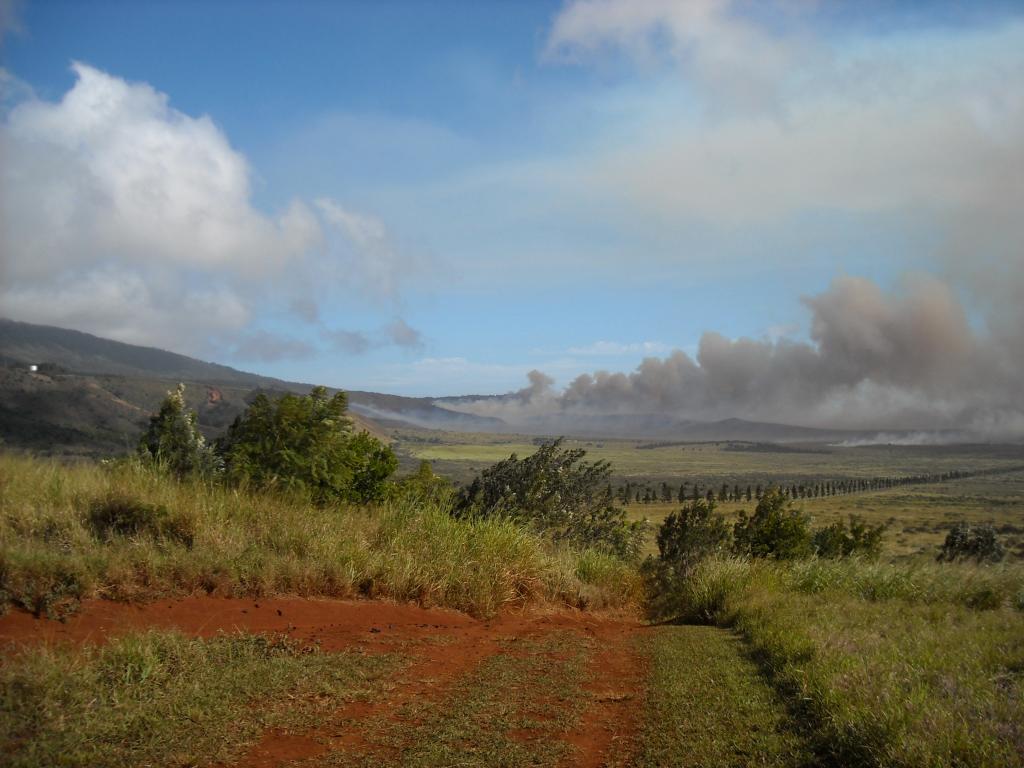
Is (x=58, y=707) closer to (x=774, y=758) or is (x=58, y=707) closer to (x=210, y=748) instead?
(x=210, y=748)

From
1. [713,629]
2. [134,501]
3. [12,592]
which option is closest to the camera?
[12,592]

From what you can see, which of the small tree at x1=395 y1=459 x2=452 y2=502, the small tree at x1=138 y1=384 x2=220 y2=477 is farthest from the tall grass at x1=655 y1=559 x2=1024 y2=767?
the small tree at x1=138 y1=384 x2=220 y2=477

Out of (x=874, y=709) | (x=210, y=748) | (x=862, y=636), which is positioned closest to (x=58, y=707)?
(x=210, y=748)

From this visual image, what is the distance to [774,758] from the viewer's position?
4660mm

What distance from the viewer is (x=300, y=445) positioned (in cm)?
A: 1427

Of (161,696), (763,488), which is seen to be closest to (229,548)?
(161,696)

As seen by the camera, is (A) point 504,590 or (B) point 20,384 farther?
(B) point 20,384

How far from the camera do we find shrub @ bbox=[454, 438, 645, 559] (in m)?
15.0

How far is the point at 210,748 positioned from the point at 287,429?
33.3 ft

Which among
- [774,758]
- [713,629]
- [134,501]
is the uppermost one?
[134,501]

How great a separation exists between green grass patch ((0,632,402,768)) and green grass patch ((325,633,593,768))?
625mm

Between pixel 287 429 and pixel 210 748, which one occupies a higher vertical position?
pixel 287 429

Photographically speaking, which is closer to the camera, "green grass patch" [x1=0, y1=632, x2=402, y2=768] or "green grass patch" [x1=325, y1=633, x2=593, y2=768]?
"green grass patch" [x1=0, y1=632, x2=402, y2=768]

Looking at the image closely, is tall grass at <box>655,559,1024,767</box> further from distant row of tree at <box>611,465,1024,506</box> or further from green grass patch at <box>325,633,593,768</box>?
distant row of tree at <box>611,465,1024,506</box>
